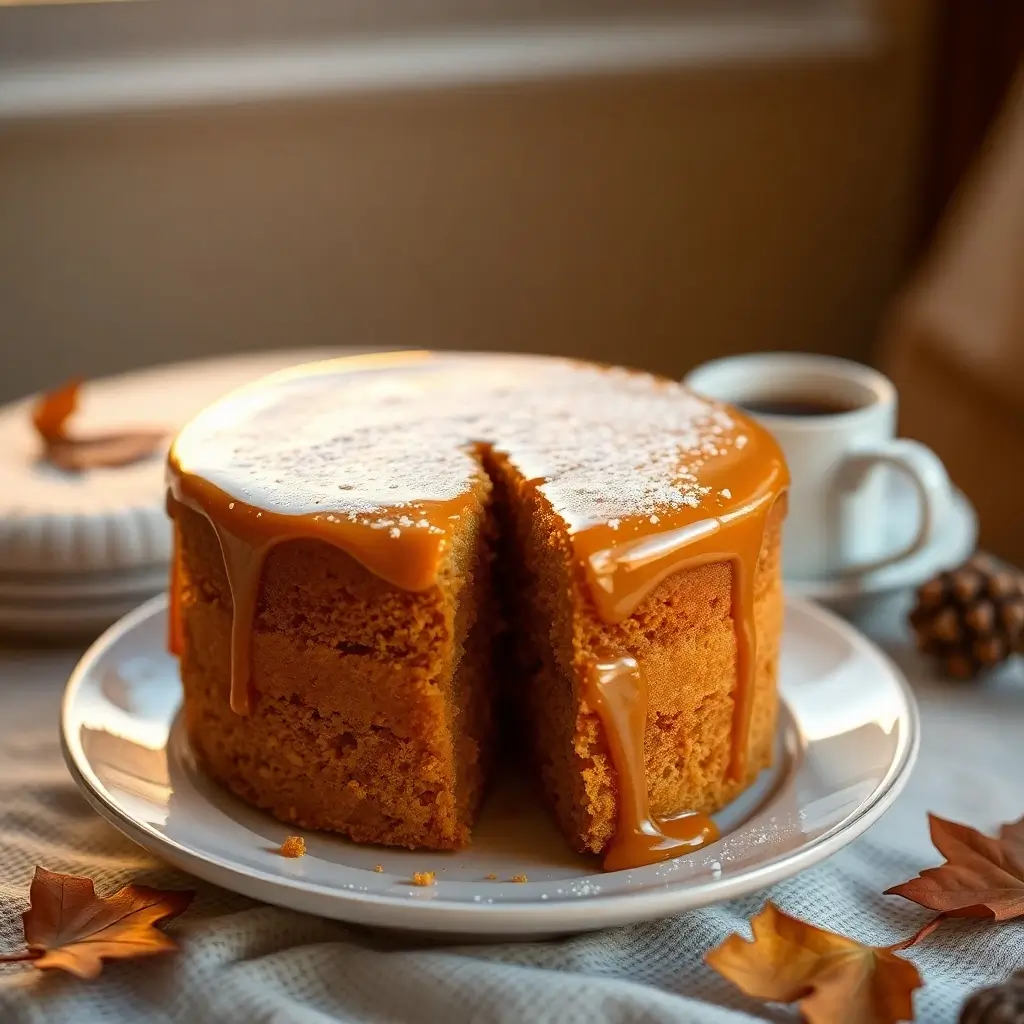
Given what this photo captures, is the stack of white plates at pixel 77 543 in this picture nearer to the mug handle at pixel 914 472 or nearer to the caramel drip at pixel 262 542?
the caramel drip at pixel 262 542

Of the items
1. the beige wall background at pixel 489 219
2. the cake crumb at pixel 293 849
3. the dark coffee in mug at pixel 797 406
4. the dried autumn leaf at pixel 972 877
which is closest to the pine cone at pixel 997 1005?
the dried autumn leaf at pixel 972 877

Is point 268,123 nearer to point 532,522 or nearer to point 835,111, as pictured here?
point 835,111

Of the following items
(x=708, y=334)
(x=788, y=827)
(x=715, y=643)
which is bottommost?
(x=708, y=334)

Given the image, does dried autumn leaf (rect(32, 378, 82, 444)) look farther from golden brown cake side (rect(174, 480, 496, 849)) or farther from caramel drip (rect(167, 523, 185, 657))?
golden brown cake side (rect(174, 480, 496, 849))

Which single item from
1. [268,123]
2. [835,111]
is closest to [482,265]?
[268,123]

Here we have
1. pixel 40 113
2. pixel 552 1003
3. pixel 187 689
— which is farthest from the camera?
pixel 40 113
